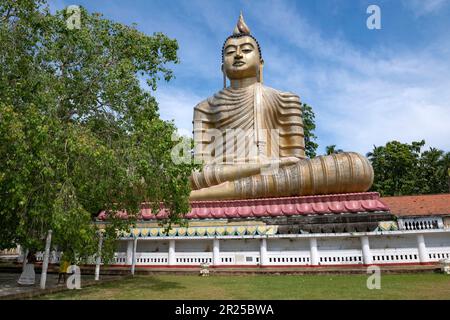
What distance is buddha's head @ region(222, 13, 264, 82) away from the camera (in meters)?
19.5

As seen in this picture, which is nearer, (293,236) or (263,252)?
(293,236)

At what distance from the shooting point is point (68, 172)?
7.75 metres

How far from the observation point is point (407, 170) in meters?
29.8

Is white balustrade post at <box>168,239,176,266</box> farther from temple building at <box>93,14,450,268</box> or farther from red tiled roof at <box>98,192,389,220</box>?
red tiled roof at <box>98,192,389,220</box>

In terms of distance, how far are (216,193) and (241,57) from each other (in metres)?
7.49

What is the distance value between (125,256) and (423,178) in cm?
2446

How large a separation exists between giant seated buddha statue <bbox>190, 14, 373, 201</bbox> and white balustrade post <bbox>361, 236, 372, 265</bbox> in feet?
9.82

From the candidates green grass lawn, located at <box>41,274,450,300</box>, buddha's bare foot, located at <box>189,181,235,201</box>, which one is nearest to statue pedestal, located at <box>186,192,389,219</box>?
buddha's bare foot, located at <box>189,181,235,201</box>

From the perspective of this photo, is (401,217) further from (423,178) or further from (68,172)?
(423,178)

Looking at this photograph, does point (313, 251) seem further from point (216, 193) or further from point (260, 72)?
point (260, 72)

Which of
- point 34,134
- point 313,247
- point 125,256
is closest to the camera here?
point 34,134

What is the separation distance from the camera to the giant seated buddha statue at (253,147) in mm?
14852

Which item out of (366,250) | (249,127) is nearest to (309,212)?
(366,250)
